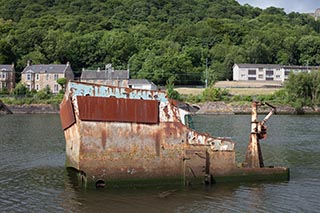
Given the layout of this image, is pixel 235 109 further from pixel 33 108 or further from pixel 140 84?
pixel 33 108

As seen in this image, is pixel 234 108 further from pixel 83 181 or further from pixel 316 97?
pixel 83 181

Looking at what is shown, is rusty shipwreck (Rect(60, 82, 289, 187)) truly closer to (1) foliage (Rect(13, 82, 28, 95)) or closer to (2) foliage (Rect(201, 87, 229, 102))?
(2) foliage (Rect(201, 87, 229, 102))

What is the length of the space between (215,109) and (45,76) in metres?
47.4

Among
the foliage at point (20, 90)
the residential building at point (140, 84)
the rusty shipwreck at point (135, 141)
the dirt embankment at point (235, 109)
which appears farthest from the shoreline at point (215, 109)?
the rusty shipwreck at point (135, 141)

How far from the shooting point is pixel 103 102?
18.4 metres

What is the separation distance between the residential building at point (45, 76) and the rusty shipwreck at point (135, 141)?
4050 inches

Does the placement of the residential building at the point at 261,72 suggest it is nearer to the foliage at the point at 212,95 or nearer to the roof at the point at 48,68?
the foliage at the point at 212,95

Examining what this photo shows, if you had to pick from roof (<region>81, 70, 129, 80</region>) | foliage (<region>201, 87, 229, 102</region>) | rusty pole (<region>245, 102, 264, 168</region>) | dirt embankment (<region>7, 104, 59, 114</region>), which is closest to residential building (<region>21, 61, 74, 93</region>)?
roof (<region>81, 70, 129, 80</region>)

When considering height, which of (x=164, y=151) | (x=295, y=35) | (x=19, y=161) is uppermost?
(x=295, y=35)

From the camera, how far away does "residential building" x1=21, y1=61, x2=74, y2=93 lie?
120 m

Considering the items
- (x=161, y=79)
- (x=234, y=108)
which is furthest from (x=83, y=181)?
(x=161, y=79)

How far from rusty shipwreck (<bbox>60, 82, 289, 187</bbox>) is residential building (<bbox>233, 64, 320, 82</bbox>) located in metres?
131

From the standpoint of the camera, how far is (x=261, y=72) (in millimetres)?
152625

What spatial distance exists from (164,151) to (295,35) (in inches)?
7068
